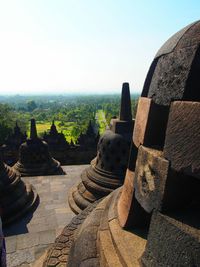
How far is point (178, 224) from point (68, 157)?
14216mm

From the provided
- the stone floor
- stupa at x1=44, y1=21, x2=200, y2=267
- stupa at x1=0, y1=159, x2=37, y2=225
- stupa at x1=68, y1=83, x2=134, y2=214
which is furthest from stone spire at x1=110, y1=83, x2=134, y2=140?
stupa at x1=44, y1=21, x2=200, y2=267

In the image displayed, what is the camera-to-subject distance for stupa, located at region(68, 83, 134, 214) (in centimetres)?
614

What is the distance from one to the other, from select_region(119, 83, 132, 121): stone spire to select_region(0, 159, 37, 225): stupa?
3464 mm

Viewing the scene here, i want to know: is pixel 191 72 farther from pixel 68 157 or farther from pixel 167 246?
pixel 68 157

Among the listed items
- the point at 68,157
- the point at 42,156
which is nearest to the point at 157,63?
the point at 42,156

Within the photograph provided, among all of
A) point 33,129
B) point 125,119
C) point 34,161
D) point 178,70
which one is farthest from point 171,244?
point 33,129

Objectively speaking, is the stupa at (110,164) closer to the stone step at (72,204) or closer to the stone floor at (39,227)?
the stone step at (72,204)

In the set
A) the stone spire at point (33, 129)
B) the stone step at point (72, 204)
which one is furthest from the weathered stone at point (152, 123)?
the stone spire at point (33, 129)

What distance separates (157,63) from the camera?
6.72 feet

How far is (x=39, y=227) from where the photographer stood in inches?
225

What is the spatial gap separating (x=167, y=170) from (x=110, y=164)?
15.8 feet

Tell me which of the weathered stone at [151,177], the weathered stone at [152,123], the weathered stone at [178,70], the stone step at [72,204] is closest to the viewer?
→ the weathered stone at [178,70]

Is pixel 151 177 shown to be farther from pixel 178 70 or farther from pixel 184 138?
pixel 178 70

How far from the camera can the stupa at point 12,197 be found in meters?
5.97
